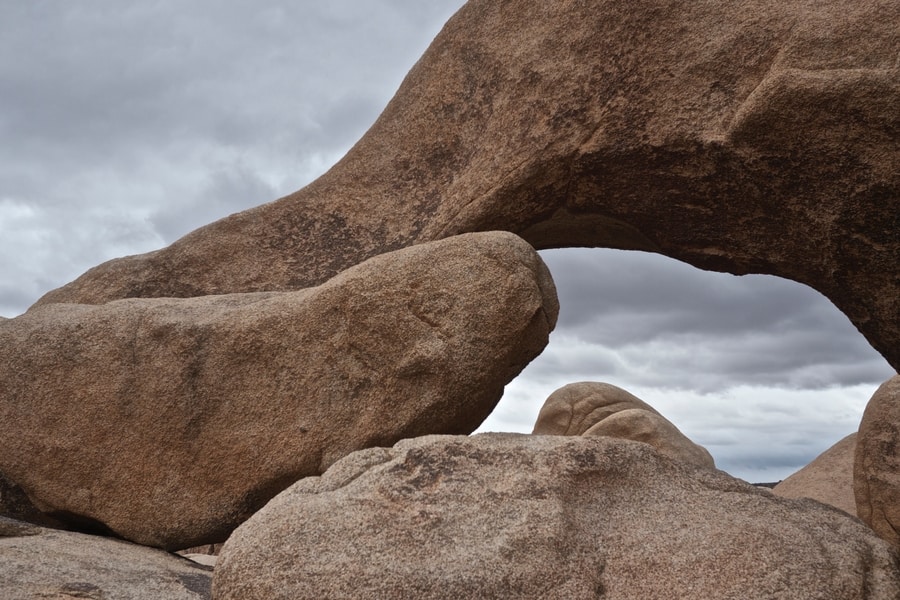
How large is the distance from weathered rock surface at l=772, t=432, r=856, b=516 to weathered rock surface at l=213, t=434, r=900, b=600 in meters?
5.42

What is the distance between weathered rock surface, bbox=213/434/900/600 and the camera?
10.6 feet

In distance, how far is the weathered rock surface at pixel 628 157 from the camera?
462 cm

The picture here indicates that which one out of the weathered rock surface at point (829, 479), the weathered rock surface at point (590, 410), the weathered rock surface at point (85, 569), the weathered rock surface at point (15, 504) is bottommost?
the weathered rock surface at point (85, 569)

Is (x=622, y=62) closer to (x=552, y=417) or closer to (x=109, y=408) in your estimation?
(x=109, y=408)

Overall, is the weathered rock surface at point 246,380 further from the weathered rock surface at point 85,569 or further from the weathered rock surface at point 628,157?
the weathered rock surface at point 628,157

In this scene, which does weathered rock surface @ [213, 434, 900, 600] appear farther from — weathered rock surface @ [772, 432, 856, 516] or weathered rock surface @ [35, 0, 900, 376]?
weathered rock surface @ [772, 432, 856, 516]

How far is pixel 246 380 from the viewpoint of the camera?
197 inches

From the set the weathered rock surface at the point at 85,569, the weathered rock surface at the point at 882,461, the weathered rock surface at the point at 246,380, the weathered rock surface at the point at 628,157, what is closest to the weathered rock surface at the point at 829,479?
the weathered rock surface at the point at 882,461

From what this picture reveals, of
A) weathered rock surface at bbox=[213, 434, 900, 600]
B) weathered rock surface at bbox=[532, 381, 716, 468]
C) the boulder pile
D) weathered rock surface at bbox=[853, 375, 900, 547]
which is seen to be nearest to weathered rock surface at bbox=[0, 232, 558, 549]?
the boulder pile

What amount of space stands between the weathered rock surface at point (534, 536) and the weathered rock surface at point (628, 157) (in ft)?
5.53

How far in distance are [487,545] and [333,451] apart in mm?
1624

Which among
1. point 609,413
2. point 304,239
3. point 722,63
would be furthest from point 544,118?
point 609,413

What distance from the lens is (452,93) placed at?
593 cm

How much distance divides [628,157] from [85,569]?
10.8 feet
